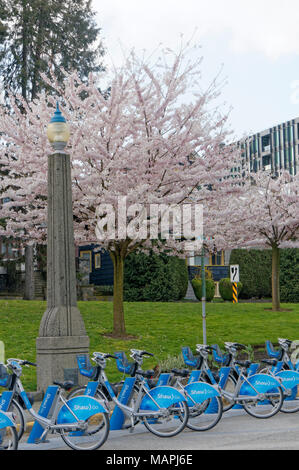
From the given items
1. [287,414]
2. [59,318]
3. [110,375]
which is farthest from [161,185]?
[287,414]

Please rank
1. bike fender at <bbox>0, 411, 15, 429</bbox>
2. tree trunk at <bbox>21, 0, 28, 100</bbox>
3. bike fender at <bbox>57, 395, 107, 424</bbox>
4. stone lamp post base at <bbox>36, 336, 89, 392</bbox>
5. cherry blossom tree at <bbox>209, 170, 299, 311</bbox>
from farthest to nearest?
tree trunk at <bbox>21, 0, 28, 100</bbox> → cherry blossom tree at <bbox>209, 170, 299, 311</bbox> → stone lamp post base at <bbox>36, 336, 89, 392</bbox> → bike fender at <bbox>57, 395, 107, 424</bbox> → bike fender at <bbox>0, 411, 15, 429</bbox>

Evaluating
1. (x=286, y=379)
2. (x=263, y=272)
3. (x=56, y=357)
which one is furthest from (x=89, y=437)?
(x=263, y=272)

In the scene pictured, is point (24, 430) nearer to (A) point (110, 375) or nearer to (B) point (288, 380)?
(B) point (288, 380)

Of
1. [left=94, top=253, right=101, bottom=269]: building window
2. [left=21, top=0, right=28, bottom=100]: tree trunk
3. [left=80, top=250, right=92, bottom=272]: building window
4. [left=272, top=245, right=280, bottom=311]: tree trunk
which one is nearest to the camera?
[left=272, top=245, right=280, bottom=311]: tree trunk

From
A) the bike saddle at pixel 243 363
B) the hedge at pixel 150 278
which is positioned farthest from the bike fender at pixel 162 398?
the hedge at pixel 150 278

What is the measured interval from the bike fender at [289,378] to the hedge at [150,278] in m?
18.4

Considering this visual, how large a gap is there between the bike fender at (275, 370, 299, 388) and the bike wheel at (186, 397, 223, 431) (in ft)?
5.55

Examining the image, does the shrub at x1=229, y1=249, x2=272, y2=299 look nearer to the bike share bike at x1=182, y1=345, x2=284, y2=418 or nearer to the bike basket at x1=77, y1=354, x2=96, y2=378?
the bike share bike at x1=182, y1=345, x2=284, y2=418

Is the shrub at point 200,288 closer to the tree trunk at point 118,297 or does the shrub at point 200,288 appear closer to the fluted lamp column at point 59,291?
the tree trunk at point 118,297

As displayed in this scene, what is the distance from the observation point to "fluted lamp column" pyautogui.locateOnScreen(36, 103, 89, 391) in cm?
1093

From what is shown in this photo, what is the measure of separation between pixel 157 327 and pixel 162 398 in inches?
427

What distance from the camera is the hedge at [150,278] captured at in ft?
94.7

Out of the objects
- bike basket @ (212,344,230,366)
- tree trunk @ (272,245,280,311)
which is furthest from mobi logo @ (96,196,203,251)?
tree trunk @ (272,245,280,311)

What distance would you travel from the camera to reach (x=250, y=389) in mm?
9773
